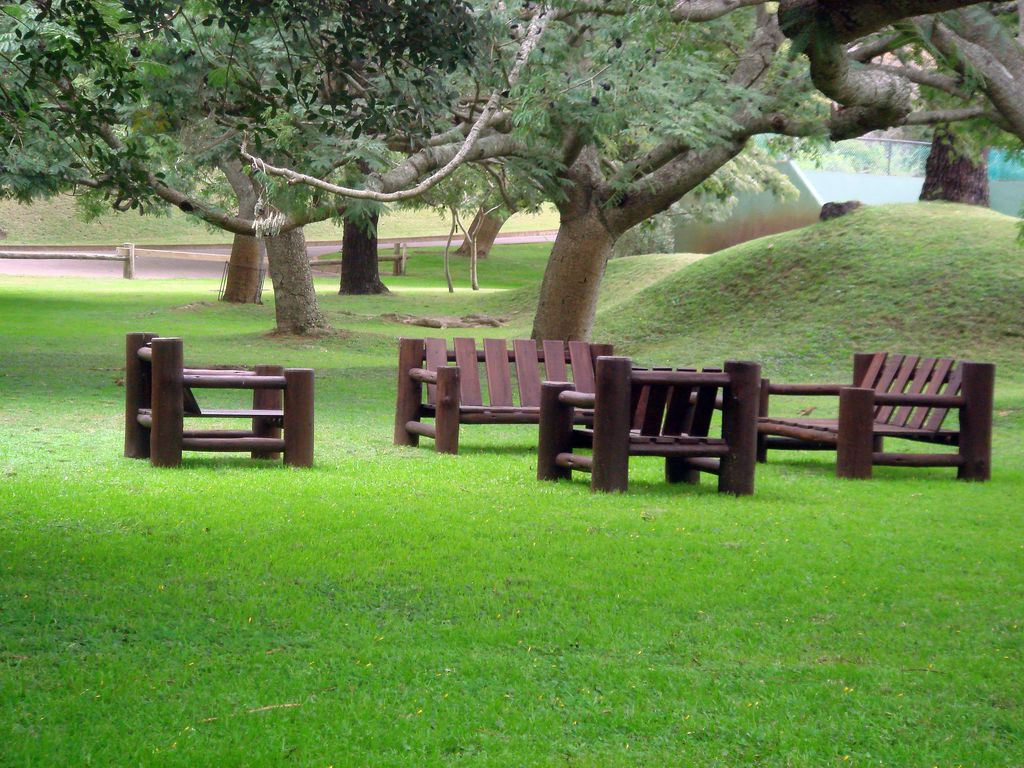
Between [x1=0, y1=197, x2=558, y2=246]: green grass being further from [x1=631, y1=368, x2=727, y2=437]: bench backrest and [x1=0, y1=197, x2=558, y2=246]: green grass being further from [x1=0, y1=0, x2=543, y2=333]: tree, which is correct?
[x1=631, y1=368, x2=727, y2=437]: bench backrest

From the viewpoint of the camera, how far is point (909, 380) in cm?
1164

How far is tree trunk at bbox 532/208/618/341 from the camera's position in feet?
62.6

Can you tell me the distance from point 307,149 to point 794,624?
11.1 meters

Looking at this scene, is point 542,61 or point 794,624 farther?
point 542,61

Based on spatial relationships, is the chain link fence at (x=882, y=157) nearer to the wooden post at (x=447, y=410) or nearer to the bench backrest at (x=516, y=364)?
the bench backrest at (x=516, y=364)

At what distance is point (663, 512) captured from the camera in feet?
27.6

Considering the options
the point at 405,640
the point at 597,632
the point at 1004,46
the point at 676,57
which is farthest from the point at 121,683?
the point at 676,57

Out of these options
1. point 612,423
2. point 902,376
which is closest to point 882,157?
point 902,376

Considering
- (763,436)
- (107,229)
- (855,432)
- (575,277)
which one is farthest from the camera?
(107,229)

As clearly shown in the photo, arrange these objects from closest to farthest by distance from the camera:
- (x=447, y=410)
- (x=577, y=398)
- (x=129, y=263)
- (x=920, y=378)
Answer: (x=577, y=398)
(x=447, y=410)
(x=920, y=378)
(x=129, y=263)

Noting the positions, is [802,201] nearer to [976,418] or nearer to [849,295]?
[849,295]

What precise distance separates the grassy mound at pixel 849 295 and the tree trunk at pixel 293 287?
577cm

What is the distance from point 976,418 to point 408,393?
16.6 ft

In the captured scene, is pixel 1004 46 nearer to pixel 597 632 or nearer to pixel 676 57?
pixel 676 57
